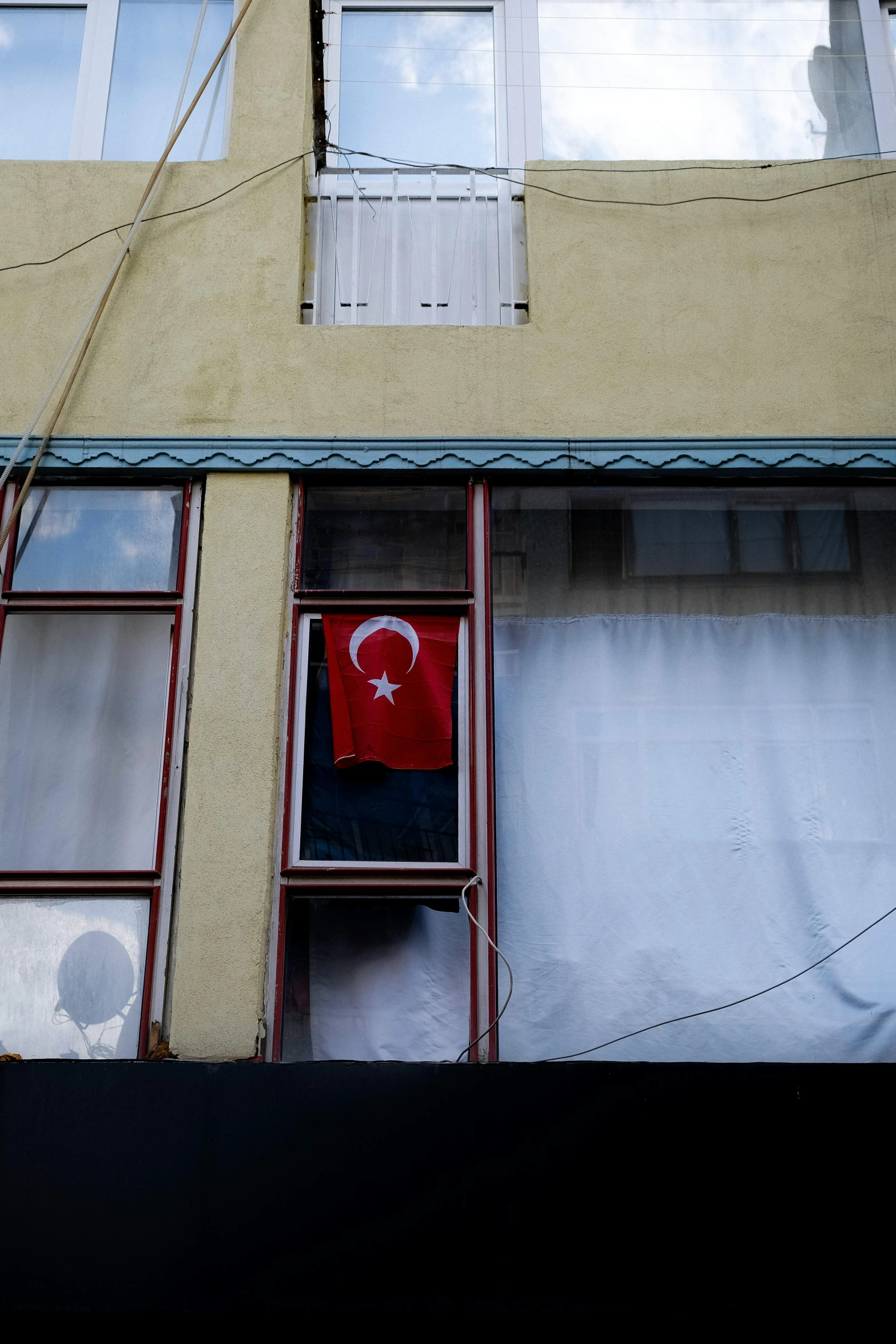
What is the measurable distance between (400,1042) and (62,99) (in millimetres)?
5578

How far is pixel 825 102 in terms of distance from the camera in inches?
318

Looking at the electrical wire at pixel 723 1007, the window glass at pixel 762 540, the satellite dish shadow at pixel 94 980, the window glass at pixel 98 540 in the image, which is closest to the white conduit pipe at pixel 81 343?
the window glass at pixel 98 540

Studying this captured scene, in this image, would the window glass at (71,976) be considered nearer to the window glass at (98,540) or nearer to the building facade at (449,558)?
the building facade at (449,558)

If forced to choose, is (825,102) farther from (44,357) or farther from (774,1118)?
(774,1118)

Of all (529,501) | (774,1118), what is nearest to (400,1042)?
(774,1118)

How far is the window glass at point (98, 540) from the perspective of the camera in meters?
6.87

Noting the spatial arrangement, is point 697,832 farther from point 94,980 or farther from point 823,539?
point 94,980

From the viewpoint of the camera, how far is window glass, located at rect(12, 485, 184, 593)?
22.5 feet

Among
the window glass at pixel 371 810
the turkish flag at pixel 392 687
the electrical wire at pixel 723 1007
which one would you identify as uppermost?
the turkish flag at pixel 392 687

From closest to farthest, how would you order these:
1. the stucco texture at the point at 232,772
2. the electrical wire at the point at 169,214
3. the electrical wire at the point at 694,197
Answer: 1. the stucco texture at the point at 232,772
2. the electrical wire at the point at 169,214
3. the electrical wire at the point at 694,197

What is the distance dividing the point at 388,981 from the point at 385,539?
2145 mm

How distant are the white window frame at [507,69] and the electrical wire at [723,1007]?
438cm

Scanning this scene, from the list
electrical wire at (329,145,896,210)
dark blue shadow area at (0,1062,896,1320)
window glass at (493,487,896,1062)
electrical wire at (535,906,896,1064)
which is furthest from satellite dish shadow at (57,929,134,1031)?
electrical wire at (329,145,896,210)

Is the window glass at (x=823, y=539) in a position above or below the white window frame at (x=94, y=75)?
below
